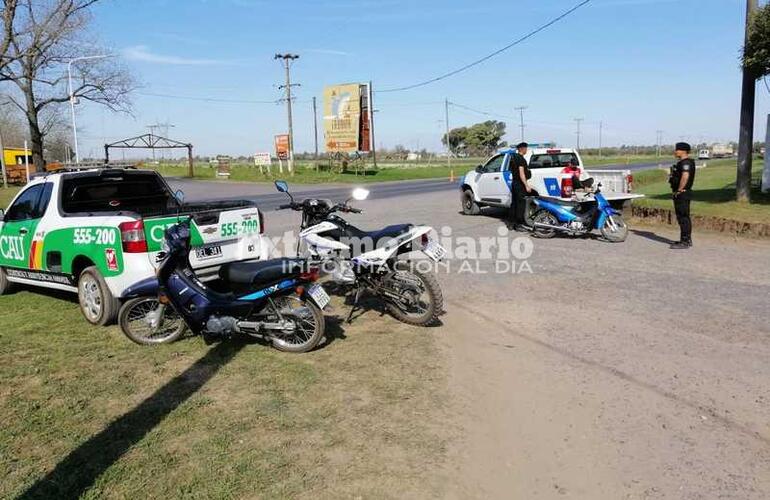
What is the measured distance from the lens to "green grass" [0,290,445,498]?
3.35 metres

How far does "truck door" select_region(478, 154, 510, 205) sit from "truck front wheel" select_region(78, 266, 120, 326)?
1006 centimetres

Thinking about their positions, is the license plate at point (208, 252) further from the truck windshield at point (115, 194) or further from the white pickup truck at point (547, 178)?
the white pickup truck at point (547, 178)

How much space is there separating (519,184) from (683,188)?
308cm

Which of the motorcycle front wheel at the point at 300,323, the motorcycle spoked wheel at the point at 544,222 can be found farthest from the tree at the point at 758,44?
the motorcycle front wheel at the point at 300,323

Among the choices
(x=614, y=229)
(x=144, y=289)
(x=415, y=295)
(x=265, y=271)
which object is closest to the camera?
(x=265, y=271)

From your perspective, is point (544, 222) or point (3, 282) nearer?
point (3, 282)

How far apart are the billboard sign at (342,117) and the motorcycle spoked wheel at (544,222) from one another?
32405mm

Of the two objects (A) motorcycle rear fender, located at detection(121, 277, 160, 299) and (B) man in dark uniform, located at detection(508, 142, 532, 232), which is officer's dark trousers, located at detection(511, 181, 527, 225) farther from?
(A) motorcycle rear fender, located at detection(121, 277, 160, 299)

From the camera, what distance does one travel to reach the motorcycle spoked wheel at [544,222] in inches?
468

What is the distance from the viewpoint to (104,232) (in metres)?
6.00

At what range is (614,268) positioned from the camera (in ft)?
29.2

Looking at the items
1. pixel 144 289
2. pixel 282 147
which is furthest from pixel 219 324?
pixel 282 147

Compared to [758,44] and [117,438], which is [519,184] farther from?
[117,438]

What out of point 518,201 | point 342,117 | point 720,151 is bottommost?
point 518,201
